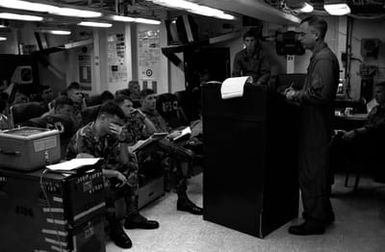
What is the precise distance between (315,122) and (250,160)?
2.22 feet

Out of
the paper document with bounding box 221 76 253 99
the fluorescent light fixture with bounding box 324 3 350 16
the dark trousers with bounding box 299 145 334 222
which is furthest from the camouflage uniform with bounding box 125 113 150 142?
the fluorescent light fixture with bounding box 324 3 350 16

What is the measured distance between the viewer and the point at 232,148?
12.6ft

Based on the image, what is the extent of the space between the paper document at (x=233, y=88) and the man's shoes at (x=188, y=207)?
4.38ft

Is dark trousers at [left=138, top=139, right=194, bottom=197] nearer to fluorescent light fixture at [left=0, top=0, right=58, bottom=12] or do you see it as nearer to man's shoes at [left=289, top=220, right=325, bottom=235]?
man's shoes at [left=289, top=220, right=325, bottom=235]

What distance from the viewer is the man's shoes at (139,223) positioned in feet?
13.1

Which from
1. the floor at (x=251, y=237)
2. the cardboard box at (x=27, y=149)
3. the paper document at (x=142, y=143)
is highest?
the cardboard box at (x=27, y=149)

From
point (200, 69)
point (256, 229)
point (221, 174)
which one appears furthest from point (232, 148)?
point (200, 69)

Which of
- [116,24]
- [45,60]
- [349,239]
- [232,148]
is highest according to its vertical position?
[116,24]

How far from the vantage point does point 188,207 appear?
4414 mm

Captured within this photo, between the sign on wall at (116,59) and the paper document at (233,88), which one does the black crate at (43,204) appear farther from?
the sign on wall at (116,59)

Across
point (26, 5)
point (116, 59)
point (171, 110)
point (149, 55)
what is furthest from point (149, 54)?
point (26, 5)

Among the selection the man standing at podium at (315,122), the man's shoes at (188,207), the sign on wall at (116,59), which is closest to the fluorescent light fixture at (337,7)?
the man standing at podium at (315,122)

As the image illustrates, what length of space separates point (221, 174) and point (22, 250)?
1862 mm

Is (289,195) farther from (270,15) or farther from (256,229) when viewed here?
(270,15)
